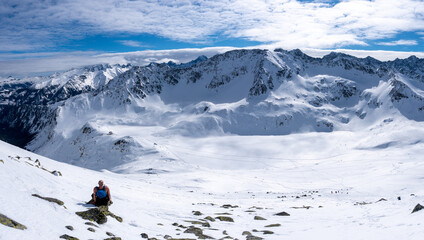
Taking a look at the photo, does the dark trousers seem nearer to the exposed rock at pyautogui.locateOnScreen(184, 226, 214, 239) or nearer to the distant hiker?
the distant hiker

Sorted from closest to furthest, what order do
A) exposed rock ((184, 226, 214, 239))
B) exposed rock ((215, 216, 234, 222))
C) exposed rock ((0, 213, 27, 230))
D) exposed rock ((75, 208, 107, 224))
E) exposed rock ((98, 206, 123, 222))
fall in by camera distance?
1. exposed rock ((0, 213, 27, 230))
2. exposed rock ((75, 208, 107, 224))
3. exposed rock ((98, 206, 123, 222))
4. exposed rock ((184, 226, 214, 239))
5. exposed rock ((215, 216, 234, 222))

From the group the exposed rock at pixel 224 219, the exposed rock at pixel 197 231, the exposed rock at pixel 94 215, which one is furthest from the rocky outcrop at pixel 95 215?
the exposed rock at pixel 224 219

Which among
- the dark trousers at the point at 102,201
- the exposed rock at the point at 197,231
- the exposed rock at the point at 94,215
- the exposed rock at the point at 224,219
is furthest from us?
the exposed rock at the point at 224,219

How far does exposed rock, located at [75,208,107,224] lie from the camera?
584 inches

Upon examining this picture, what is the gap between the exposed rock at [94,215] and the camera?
14.8 m

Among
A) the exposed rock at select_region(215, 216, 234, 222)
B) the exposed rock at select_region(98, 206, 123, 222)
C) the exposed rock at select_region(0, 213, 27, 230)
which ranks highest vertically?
the exposed rock at select_region(0, 213, 27, 230)

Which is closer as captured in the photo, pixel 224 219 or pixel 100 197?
pixel 100 197

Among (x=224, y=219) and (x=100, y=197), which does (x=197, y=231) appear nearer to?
(x=224, y=219)

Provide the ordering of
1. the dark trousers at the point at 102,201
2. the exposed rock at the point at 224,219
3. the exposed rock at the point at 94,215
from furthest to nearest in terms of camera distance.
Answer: the exposed rock at the point at 224,219, the dark trousers at the point at 102,201, the exposed rock at the point at 94,215

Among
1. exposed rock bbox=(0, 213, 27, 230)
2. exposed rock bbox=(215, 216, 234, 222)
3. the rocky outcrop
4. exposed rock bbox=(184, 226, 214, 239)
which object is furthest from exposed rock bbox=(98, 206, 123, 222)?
exposed rock bbox=(215, 216, 234, 222)

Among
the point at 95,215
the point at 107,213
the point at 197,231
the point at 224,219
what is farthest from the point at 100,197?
the point at 224,219

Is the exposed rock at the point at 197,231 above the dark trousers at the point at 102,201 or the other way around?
the other way around

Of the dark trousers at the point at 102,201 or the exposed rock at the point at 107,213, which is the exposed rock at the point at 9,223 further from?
the dark trousers at the point at 102,201

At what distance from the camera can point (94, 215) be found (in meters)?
15.1
